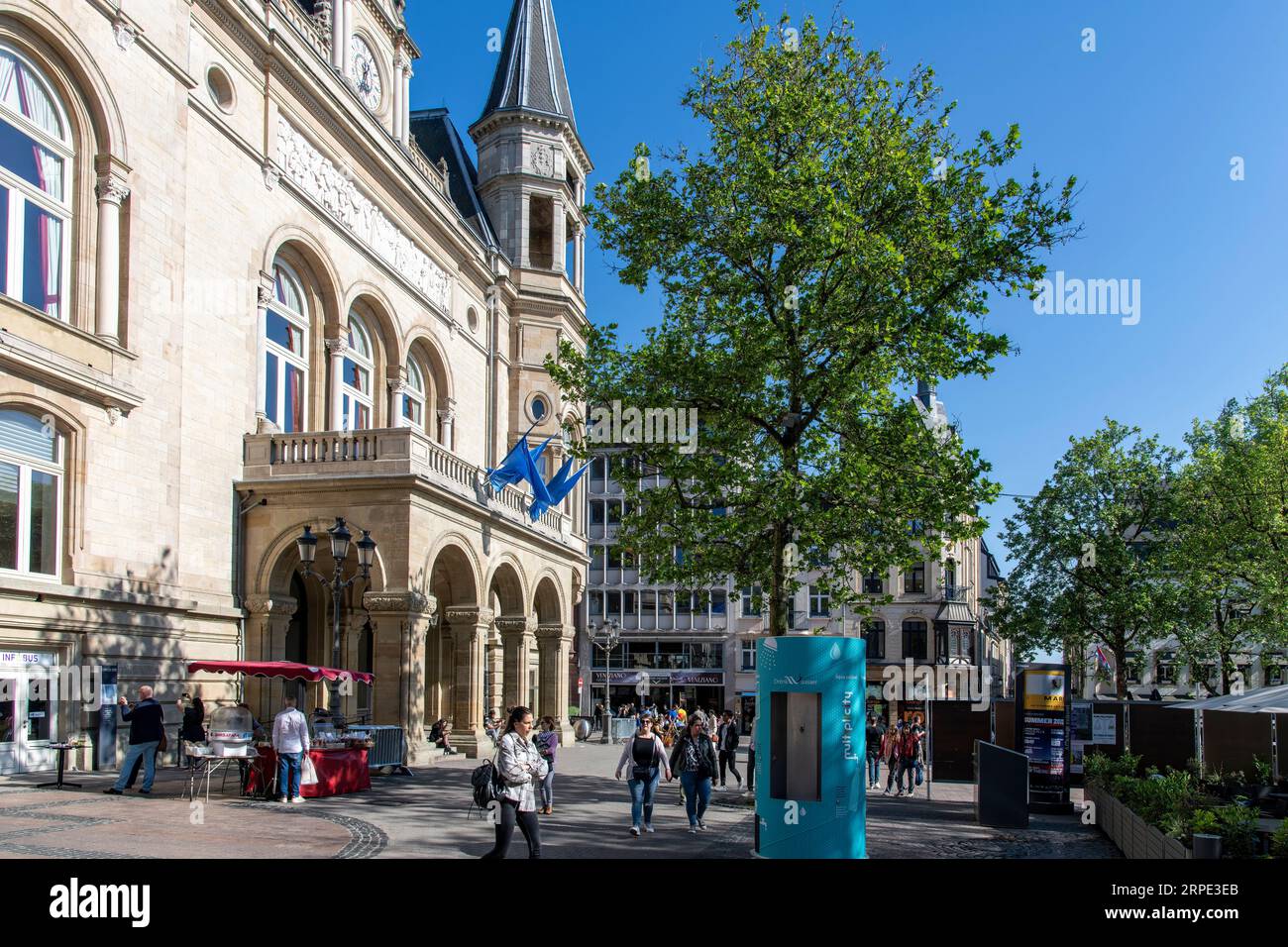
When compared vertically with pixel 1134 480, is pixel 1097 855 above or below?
below

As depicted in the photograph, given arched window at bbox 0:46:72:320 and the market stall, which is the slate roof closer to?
arched window at bbox 0:46:72:320

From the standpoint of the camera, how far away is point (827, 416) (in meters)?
23.2

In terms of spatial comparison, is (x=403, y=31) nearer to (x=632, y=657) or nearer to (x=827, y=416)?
(x=827, y=416)

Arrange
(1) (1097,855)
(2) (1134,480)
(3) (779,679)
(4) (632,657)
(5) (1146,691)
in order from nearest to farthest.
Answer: (3) (779,679), (1) (1097,855), (2) (1134,480), (4) (632,657), (5) (1146,691)

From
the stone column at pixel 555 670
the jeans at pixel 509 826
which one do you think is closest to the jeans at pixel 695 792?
the jeans at pixel 509 826

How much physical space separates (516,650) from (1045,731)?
1696cm

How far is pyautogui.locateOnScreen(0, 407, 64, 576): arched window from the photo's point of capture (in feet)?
62.7

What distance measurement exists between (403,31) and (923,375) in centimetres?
2164

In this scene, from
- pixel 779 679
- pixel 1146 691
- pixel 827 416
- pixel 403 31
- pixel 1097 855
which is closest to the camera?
pixel 779 679

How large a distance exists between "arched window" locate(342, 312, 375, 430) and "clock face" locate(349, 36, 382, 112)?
611 cm

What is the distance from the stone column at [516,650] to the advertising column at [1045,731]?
16.1 metres

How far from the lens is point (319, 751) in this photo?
1897 cm

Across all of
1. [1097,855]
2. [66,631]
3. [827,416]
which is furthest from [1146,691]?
[66,631]

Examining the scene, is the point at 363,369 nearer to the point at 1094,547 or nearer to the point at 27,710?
the point at 27,710
